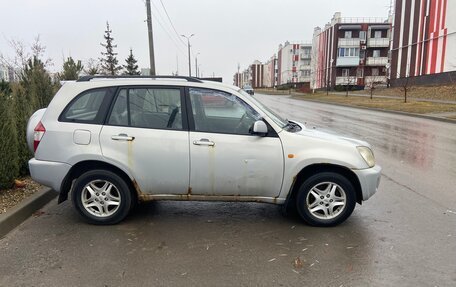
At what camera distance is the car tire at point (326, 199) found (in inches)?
177

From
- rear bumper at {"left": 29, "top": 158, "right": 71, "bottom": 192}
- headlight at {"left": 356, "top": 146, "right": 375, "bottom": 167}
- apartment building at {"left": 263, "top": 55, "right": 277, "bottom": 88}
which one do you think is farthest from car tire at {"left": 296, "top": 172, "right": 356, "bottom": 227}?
apartment building at {"left": 263, "top": 55, "right": 277, "bottom": 88}

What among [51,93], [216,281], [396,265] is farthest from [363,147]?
[51,93]

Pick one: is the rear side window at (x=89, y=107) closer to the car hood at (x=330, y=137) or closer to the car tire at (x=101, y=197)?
the car tire at (x=101, y=197)

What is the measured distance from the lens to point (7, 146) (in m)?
5.21

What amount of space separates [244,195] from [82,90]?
2.29m

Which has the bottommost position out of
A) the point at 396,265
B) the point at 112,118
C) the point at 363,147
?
the point at 396,265

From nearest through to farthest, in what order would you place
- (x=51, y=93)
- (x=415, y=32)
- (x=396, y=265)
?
(x=396, y=265), (x=51, y=93), (x=415, y=32)

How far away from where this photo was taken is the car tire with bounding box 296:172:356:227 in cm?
448

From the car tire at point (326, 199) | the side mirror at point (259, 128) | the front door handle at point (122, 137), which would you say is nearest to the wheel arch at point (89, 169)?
the front door handle at point (122, 137)

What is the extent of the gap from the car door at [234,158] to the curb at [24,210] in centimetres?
211

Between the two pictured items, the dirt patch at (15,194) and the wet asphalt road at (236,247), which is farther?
the dirt patch at (15,194)

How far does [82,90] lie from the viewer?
4.70 meters

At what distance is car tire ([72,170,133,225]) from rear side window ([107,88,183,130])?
2.17 feet

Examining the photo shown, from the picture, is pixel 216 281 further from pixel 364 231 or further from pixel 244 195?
pixel 364 231
